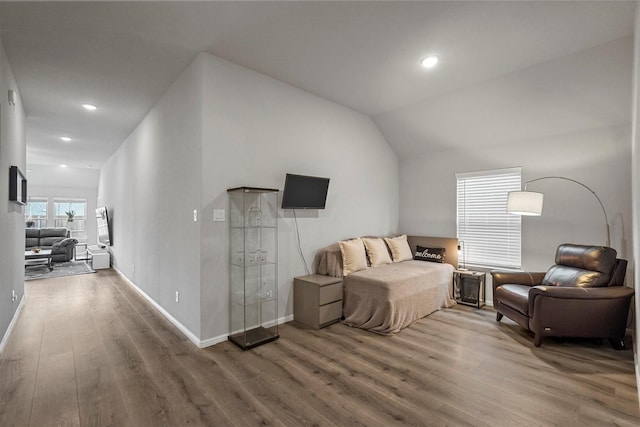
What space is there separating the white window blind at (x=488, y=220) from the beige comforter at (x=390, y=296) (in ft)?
3.18

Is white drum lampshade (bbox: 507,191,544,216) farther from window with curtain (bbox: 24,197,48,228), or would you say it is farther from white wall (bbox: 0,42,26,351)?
window with curtain (bbox: 24,197,48,228)

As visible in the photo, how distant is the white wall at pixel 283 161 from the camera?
321 centimetres

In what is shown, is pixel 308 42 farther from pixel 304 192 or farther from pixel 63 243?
pixel 63 243

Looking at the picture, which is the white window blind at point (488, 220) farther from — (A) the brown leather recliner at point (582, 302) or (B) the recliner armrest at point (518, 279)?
(A) the brown leather recliner at point (582, 302)

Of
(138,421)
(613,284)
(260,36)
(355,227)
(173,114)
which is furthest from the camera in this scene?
(355,227)

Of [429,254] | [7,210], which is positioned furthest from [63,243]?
[429,254]

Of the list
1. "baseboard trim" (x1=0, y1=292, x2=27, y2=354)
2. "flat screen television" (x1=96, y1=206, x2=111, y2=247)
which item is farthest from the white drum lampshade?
"flat screen television" (x1=96, y1=206, x2=111, y2=247)

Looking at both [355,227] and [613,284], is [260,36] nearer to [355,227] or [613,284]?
[355,227]

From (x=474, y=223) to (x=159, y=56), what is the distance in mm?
4929

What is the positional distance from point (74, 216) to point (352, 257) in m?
11.1

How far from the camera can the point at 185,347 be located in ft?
10.1

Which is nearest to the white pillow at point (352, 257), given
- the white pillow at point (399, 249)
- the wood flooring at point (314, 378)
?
the wood flooring at point (314, 378)

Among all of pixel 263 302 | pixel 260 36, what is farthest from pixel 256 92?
pixel 263 302

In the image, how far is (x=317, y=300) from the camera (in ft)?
11.8
